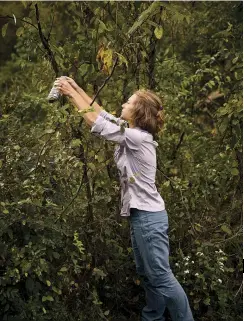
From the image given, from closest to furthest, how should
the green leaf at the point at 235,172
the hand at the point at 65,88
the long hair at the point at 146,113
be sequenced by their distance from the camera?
1. the hand at the point at 65,88
2. the long hair at the point at 146,113
3. the green leaf at the point at 235,172

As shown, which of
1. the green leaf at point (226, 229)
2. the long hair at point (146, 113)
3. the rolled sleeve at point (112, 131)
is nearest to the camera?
the rolled sleeve at point (112, 131)

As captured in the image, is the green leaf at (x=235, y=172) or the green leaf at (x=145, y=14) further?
the green leaf at (x=235, y=172)

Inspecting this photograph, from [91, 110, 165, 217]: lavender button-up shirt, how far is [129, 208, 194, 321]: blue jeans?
0.06m

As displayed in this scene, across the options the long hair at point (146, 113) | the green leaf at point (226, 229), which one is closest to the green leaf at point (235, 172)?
the green leaf at point (226, 229)

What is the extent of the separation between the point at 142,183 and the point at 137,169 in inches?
3.8

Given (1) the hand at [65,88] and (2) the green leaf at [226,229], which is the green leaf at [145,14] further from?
(2) the green leaf at [226,229]

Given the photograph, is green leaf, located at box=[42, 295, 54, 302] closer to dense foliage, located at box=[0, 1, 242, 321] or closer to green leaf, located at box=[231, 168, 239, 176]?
dense foliage, located at box=[0, 1, 242, 321]

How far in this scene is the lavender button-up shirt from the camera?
14.5ft

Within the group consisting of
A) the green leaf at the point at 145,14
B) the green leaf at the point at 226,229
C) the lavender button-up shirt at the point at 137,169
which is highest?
the green leaf at the point at 145,14

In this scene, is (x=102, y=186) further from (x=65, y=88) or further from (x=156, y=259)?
(x=65, y=88)

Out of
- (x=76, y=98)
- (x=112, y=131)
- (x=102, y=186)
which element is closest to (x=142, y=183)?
A: (x=112, y=131)

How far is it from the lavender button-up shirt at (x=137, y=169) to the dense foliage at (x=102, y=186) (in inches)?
12.8

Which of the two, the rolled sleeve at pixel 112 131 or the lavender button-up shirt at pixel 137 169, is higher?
the rolled sleeve at pixel 112 131

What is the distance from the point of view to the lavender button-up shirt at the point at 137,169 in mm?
4426
